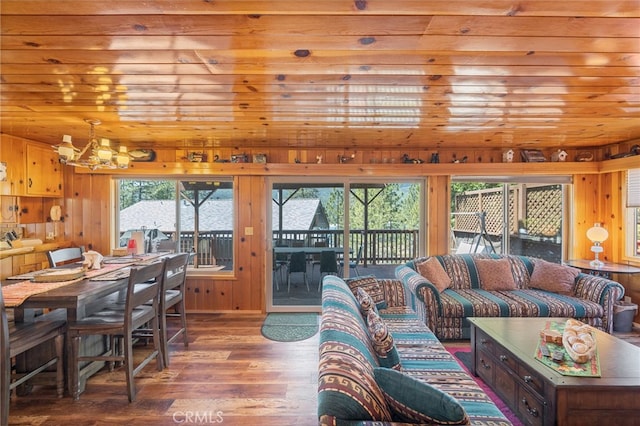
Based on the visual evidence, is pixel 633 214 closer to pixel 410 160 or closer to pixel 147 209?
pixel 410 160

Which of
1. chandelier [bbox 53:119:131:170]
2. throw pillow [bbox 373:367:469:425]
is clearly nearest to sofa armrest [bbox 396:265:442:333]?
throw pillow [bbox 373:367:469:425]

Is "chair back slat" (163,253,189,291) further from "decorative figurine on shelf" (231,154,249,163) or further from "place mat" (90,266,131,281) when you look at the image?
"decorative figurine on shelf" (231,154,249,163)

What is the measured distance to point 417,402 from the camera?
46.9 inches

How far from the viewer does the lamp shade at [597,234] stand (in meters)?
4.04

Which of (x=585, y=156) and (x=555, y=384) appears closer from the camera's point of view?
(x=555, y=384)

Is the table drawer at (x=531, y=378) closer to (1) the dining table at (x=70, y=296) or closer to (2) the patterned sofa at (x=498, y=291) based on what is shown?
(2) the patterned sofa at (x=498, y=291)

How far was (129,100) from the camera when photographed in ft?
8.37

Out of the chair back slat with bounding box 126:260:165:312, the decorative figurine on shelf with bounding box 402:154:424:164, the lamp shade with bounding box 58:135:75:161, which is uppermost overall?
the decorative figurine on shelf with bounding box 402:154:424:164

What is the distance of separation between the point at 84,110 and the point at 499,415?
144 inches

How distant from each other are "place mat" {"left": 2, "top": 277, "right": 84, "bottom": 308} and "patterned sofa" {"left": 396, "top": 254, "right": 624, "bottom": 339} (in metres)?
3.18

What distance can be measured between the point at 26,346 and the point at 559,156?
5.94 m

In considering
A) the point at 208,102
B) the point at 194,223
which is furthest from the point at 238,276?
the point at 208,102

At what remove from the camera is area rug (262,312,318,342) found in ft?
Answer: 11.8

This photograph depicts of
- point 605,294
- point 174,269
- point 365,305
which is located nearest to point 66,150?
point 174,269
